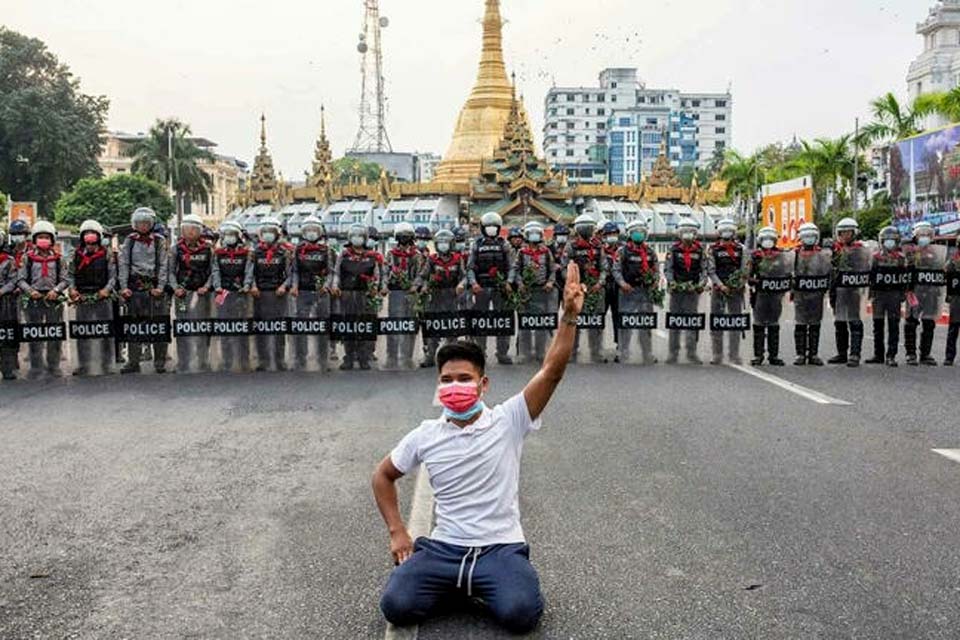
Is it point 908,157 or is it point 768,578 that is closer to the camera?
point 768,578

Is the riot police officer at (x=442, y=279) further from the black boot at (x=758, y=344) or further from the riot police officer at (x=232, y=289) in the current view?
the black boot at (x=758, y=344)

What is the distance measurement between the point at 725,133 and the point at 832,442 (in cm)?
15947

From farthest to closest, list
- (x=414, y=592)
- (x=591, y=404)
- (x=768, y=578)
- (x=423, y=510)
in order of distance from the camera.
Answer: (x=591, y=404) < (x=423, y=510) < (x=768, y=578) < (x=414, y=592)

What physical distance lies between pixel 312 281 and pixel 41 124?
5977cm

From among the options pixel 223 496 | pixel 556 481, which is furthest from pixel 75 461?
pixel 556 481

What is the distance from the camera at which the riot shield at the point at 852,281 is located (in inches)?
534

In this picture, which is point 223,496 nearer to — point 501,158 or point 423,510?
point 423,510

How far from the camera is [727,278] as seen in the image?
1384cm

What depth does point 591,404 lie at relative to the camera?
10055mm

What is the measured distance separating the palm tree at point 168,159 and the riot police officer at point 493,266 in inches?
2704

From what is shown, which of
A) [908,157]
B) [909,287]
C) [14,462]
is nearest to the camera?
[14,462]

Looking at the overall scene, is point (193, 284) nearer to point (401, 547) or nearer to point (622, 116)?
point (401, 547)

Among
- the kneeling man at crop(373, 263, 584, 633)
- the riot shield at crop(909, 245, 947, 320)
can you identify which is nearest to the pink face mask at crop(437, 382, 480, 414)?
the kneeling man at crop(373, 263, 584, 633)

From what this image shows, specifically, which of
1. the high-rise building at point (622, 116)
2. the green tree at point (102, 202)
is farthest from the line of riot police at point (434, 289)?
the high-rise building at point (622, 116)
